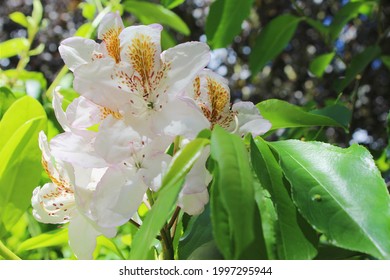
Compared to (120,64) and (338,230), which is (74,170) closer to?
(120,64)

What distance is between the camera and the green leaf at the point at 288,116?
0.55 m

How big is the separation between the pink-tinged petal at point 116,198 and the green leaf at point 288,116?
17cm

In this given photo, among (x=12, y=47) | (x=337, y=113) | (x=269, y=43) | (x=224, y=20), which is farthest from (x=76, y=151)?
(x=269, y=43)

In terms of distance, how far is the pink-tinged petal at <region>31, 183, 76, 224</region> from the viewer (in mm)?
542

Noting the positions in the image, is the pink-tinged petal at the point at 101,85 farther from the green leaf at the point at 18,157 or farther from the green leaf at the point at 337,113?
the green leaf at the point at 337,113

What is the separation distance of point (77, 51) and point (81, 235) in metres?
0.18

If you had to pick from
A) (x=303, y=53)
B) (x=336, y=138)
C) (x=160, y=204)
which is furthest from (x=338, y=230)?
(x=303, y=53)

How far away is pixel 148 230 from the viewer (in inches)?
15.9

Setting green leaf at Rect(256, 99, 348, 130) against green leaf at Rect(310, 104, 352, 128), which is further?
green leaf at Rect(310, 104, 352, 128)

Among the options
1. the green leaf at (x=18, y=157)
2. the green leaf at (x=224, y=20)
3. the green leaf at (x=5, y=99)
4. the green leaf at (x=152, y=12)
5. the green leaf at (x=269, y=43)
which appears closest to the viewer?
the green leaf at (x=18, y=157)

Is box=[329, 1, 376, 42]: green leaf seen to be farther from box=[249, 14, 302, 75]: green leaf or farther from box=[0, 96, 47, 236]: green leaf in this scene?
box=[0, 96, 47, 236]: green leaf

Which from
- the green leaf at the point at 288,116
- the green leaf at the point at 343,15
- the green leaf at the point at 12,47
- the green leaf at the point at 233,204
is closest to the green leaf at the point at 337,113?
the green leaf at the point at 288,116

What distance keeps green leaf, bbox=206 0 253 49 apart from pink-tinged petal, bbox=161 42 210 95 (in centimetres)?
57

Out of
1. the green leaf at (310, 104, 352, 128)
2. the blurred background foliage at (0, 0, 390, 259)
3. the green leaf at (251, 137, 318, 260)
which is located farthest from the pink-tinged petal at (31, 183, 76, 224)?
the blurred background foliage at (0, 0, 390, 259)
